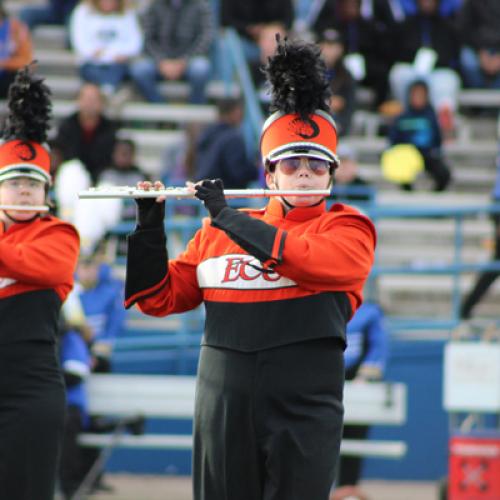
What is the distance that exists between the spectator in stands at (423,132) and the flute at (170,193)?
740 cm

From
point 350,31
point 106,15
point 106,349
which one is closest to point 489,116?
point 350,31

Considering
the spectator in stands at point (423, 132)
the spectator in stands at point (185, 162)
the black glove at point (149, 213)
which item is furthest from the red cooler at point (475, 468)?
the black glove at point (149, 213)

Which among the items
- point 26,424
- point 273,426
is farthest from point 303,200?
point 26,424

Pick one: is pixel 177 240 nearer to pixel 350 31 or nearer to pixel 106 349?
pixel 106 349

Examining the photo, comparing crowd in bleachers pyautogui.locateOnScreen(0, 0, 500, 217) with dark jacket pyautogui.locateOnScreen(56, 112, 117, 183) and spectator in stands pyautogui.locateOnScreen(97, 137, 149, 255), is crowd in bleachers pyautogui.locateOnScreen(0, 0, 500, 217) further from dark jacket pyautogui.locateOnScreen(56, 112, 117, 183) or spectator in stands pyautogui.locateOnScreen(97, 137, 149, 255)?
spectator in stands pyautogui.locateOnScreen(97, 137, 149, 255)

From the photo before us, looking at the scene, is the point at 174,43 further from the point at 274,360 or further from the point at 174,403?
the point at 274,360

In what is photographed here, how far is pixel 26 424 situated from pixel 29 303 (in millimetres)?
477

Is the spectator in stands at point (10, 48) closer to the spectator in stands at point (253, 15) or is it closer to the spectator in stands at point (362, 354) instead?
the spectator in stands at point (253, 15)

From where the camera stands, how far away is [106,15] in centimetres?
1289

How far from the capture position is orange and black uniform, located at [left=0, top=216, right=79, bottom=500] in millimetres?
5738

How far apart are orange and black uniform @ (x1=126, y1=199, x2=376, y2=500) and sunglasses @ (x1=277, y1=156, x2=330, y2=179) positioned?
192mm

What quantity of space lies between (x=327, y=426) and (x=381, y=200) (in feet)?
24.1

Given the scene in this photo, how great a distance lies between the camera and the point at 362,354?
921 centimetres

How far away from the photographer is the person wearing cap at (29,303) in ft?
18.9
